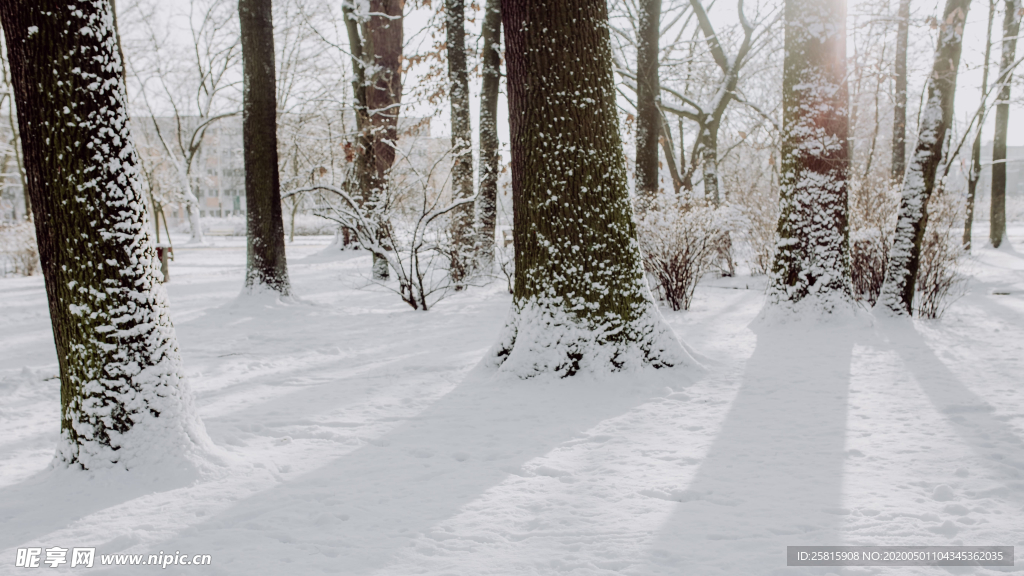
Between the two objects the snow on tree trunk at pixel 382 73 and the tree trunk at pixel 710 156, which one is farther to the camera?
the tree trunk at pixel 710 156

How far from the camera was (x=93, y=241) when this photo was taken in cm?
275

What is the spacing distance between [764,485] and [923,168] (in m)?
5.42

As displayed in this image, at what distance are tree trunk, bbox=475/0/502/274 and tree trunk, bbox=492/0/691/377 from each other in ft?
18.6

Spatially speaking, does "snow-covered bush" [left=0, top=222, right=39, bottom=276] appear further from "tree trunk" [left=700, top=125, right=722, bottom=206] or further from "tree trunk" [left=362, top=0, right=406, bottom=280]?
"tree trunk" [left=700, top=125, right=722, bottom=206]

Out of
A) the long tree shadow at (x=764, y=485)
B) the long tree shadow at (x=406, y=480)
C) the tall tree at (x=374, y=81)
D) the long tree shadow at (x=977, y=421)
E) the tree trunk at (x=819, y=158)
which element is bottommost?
the long tree shadow at (x=977, y=421)

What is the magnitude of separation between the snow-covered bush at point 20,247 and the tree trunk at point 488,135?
396 inches

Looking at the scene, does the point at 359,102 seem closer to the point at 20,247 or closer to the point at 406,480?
the point at 20,247

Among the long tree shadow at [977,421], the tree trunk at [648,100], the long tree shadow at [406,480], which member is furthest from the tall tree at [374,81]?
the long tree shadow at [977,421]

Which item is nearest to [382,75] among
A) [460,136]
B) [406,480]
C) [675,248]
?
[460,136]

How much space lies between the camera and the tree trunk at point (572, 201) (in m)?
4.50

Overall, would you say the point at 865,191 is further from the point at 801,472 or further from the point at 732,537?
the point at 732,537

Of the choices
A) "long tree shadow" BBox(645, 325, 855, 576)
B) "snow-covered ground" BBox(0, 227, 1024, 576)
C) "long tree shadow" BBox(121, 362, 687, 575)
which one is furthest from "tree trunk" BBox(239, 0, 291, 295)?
"long tree shadow" BBox(645, 325, 855, 576)

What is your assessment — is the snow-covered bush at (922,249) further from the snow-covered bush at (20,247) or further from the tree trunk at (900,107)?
the snow-covered bush at (20,247)

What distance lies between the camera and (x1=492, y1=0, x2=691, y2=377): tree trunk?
4500 millimetres
